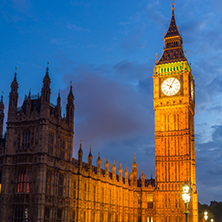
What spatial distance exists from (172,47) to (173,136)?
24.8 m

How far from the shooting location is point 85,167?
73.0 m

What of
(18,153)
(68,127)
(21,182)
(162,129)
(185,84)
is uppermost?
(185,84)

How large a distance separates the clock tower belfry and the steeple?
0.25 m

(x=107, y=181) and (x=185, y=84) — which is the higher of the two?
(x=185, y=84)

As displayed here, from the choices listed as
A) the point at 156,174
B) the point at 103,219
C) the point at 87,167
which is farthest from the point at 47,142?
the point at 156,174

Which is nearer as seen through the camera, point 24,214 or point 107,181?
point 24,214

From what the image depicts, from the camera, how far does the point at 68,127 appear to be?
191ft

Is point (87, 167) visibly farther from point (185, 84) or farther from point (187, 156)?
point (185, 84)

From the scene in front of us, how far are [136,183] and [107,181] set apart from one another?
730 inches

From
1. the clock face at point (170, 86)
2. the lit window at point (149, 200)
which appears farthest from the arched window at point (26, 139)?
the clock face at point (170, 86)

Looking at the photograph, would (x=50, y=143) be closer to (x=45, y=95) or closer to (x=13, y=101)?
(x=45, y=95)

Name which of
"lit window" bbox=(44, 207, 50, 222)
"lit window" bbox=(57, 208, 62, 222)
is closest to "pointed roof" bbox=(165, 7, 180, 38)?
"lit window" bbox=(57, 208, 62, 222)

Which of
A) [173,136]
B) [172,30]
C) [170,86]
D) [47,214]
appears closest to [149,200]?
[173,136]

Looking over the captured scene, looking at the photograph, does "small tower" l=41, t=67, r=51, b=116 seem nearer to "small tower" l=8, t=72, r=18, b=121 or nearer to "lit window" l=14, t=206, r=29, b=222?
"small tower" l=8, t=72, r=18, b=121
